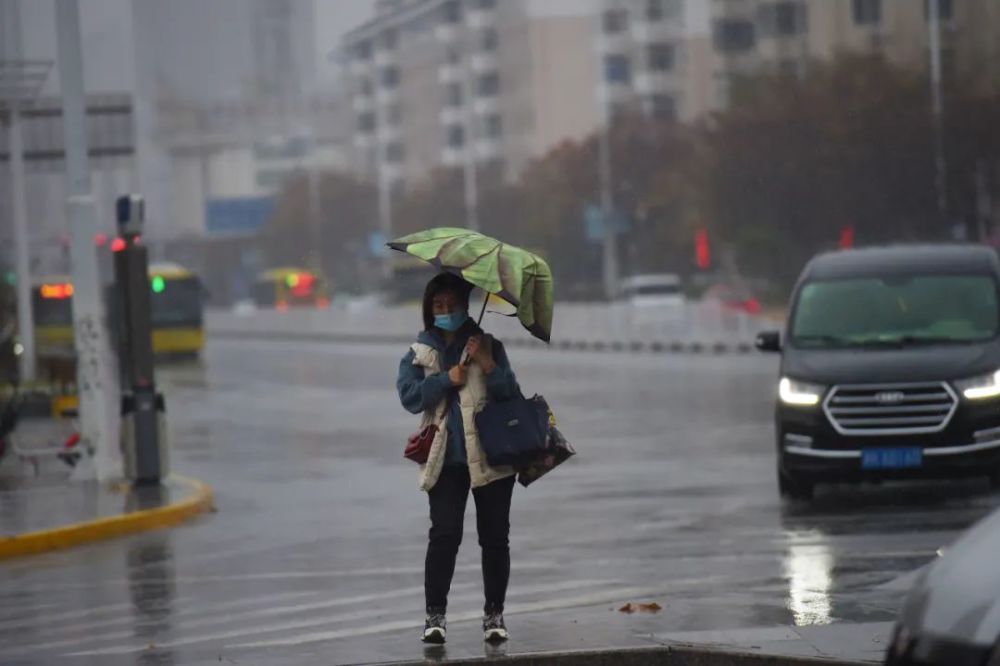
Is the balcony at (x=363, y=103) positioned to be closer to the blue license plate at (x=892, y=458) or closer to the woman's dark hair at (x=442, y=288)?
the blue license plate at (x=892, y=458)

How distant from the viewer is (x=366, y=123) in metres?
150

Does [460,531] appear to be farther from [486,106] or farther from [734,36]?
[486,106]

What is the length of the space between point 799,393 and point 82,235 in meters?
7.36

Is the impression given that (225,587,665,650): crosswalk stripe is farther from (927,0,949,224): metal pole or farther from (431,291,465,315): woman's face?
(927,0,949,224): metal pole

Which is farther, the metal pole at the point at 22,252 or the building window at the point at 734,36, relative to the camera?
the building window at the point at 734,36

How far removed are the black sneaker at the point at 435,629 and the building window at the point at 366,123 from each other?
464 feet

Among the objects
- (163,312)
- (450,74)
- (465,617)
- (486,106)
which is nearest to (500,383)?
(465,617)

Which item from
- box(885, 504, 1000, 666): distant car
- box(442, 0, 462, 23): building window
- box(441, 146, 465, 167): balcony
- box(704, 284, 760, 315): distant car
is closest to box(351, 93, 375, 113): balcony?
box(441, 146, 465, 167): balcony

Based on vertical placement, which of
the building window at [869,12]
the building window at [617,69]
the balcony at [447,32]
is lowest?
the building window at [869,12]

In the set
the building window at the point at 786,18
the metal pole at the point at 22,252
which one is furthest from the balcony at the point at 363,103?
the metal pole at the point at 22,252

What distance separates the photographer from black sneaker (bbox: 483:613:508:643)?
885 cm

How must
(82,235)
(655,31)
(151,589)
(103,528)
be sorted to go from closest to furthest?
1. (151,589)
2. (103,528)
3. (82,235)
4. (655,31)

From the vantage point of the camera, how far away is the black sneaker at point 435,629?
888cm

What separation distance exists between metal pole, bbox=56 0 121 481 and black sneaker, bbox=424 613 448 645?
403 inches
